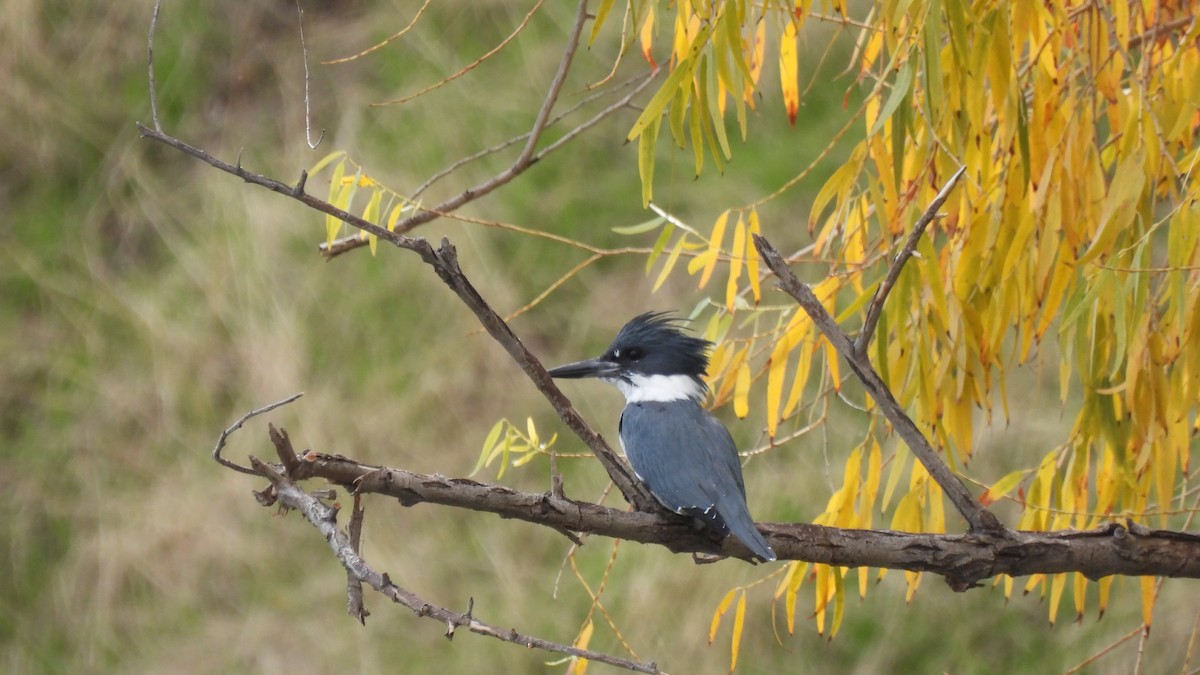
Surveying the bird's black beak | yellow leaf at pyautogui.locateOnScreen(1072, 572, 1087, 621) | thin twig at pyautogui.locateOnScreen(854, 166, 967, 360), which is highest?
thin twig at pyautogui.locateOnScreen(854, 166, 967, 360)

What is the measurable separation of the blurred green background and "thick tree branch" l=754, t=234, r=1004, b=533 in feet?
6.67

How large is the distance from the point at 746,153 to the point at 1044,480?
274cm

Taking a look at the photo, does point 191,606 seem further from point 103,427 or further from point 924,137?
point 924,137

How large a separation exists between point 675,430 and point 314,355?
2.59 metres

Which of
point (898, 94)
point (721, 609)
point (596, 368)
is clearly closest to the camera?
point (898, 94)

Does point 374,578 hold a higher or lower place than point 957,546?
higher

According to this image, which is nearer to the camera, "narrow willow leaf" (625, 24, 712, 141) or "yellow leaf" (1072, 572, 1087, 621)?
"narrow willow leaf" (625, 24, 712, 141)

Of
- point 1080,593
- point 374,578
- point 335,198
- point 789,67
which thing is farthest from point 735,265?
point 374,578

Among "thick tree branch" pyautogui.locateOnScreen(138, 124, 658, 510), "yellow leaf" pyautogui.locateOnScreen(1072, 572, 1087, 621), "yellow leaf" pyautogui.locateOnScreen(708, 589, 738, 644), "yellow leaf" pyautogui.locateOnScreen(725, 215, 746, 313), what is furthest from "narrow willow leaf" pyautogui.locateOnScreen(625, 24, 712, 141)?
"yellow leaf" pyautogui.locateOnScreen(1072, 572, 1087, 621)

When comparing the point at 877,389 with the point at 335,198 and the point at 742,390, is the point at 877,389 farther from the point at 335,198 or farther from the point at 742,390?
the point at 335,198

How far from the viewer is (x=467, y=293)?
5.36 feet

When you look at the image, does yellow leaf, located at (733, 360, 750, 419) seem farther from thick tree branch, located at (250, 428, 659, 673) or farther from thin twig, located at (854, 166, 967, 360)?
thick tree branch, located at (250, 428, 659, 673)

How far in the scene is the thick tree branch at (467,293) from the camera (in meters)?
1.59

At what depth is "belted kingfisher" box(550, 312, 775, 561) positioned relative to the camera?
83.5 inches
